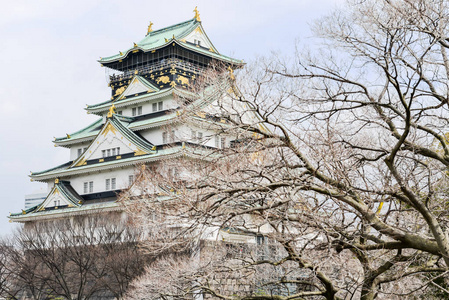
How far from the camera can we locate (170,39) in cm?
4322

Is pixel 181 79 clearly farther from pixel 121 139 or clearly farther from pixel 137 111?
pixel 121 139

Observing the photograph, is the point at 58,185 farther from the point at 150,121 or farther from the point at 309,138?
the point at 309,138

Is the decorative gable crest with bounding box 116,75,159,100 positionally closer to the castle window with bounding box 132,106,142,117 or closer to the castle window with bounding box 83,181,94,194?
the castle window with bounding box 132,106,142,117

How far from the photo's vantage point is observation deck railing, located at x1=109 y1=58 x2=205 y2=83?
141 ft

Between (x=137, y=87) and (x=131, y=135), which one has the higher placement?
(x=137, y=87)

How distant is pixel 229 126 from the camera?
34.0 ft

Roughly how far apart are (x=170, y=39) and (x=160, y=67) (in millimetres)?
2311

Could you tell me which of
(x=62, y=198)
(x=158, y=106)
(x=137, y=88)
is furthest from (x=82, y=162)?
(x=158, y=106)

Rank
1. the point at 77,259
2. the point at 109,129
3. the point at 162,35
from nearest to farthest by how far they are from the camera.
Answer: the point at 77,259
the point at 109,129
the point at 162,35

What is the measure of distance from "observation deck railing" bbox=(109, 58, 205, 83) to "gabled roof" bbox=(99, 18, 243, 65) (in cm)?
122

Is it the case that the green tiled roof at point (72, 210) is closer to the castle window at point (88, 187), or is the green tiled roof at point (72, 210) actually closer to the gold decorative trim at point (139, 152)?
the castle window at point (88, 187)

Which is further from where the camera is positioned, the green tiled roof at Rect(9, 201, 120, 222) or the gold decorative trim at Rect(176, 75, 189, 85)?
the gold decorative trim at Rect(176, 75, 189, 85)

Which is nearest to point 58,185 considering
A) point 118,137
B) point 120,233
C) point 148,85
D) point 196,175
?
point 118,137

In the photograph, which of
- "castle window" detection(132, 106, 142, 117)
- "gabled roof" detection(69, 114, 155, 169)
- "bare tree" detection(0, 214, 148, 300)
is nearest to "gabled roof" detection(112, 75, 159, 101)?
"castle window" detection(132, 106, 142, 117)
